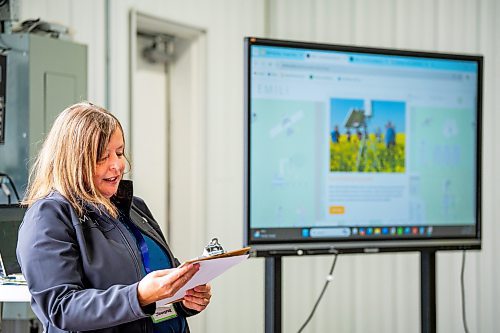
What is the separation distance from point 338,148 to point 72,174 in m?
1.43

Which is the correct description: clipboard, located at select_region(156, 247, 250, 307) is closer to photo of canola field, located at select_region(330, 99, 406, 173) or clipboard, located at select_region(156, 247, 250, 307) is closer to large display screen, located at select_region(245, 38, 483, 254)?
large display screen, located at select_region(245, 38, 483, 254)

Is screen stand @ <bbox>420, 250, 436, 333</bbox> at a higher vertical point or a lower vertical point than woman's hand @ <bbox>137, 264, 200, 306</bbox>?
lower

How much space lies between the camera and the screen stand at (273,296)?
2713 mm

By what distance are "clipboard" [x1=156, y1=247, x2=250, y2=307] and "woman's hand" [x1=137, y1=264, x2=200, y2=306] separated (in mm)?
50

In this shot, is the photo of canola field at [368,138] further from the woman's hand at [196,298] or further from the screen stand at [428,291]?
the woman's hand at [196,298]

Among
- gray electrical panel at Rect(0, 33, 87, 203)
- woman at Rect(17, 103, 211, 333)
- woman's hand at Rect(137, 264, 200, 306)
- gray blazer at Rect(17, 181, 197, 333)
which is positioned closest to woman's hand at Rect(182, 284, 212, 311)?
woman at Rect(17, 103, 211, 333)

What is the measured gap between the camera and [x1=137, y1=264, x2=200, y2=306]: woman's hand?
1.55 m

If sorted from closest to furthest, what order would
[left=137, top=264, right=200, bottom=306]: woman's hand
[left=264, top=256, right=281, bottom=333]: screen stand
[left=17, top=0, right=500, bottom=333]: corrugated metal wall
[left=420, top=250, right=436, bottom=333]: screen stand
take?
[left=137, top=264, right=200, bottom=306]: woman's hand, [left=264, top=256, right=281, bottom=333]: screen stand, [left=420, top=250, right=436, bottom=333]: screen stand, [left=17, top=0, right=500, bottom=333]: corrugated metal wall

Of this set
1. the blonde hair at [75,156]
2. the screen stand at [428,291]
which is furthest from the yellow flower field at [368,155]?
the blonde hair at [75,156]

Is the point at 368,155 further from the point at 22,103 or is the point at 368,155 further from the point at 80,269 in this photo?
the point at 80,269

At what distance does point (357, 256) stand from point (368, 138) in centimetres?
128

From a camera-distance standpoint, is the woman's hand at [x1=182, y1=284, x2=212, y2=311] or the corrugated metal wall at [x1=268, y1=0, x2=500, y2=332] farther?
the corrugated metal wall at [x1=268, y1=0, x2=500, y2=332]

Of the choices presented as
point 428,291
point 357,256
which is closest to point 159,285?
point 428,291

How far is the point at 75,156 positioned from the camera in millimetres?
1650
